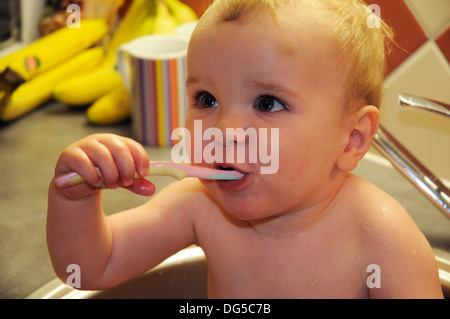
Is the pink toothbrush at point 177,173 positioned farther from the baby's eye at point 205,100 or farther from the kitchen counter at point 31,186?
the kitchen counter at point 31,186

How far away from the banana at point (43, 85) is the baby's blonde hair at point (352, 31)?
0.62m

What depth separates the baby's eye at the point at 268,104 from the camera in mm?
521

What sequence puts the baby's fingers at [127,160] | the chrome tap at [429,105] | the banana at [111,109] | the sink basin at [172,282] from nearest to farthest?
the baby's fingers at [127,160], the chrome tap at [429,105], the sink basin at [172,282], the banana at [111,109]

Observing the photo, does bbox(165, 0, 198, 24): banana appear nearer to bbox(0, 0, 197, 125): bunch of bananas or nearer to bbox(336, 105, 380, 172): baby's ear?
bbox(0, 0, 197, 125): bunch of bananas

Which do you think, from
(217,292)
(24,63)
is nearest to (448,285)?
(217,292)

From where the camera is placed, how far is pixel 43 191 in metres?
0.89

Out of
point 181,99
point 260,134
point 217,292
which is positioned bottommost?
point 217,292

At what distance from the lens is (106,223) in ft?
2.00

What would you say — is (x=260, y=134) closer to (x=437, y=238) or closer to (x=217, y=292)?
(x=217, y=292)

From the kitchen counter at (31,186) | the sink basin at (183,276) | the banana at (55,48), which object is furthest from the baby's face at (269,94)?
the banana at (55,48)

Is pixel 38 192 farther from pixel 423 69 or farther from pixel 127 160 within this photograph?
pixel 423 69

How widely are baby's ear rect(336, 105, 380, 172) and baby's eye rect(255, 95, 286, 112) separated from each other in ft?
0.29

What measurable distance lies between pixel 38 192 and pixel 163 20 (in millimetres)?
413

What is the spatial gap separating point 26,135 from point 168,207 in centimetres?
47
